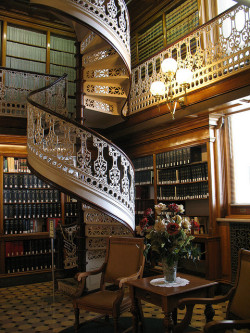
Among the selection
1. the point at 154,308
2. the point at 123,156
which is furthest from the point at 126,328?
the point at 123,156

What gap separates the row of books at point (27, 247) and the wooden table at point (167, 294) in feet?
13.6

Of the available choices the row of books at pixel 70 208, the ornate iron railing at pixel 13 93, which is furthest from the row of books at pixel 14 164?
the row of books at pixel 70 208

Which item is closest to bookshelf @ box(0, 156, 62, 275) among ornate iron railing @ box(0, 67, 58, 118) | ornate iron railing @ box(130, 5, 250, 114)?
ornate iron railing @ box(0, 67, 58, 118)

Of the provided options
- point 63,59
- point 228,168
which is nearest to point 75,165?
Answer: point 228,168

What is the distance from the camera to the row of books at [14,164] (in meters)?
6.87

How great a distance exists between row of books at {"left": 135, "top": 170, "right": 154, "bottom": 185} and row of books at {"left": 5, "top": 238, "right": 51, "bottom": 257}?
7.70ft

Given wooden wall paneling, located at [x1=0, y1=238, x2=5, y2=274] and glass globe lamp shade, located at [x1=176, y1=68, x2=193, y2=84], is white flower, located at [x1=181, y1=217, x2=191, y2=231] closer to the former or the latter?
glass globe lamp shade, located at [x1=176, y1=68, x2=193, y2=84]

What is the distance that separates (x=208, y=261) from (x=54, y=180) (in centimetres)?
273

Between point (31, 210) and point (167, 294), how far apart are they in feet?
15.9

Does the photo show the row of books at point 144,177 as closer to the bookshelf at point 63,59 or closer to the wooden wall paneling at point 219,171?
the wooden wall paneling at point 219,171

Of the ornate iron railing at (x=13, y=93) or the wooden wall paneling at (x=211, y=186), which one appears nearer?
the wooden wall paneling at (x=211, y=186)

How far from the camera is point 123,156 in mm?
5230

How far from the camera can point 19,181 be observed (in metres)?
6.91

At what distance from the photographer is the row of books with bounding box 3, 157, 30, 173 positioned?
6.87m
